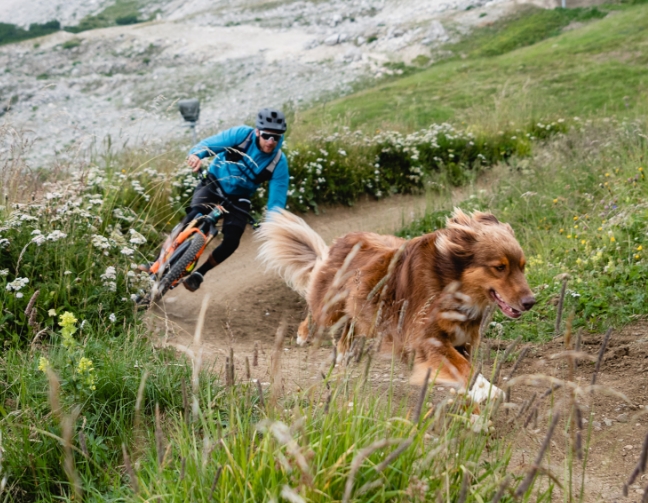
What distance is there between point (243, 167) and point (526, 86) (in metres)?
13.3

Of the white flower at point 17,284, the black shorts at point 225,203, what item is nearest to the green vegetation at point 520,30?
the black shorts at point 225,203

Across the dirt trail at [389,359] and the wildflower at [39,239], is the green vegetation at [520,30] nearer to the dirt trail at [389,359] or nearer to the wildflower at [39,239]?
the dirt trail at [389,359]

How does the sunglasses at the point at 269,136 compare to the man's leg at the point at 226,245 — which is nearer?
the sunglasses at the point at 269,136

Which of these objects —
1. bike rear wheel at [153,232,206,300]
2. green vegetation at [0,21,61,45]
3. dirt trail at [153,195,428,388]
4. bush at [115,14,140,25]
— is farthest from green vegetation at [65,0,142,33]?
bike rear wheel at [153,232,206,300]

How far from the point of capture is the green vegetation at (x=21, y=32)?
4231 cm

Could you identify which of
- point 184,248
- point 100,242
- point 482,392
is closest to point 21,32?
point 184,248

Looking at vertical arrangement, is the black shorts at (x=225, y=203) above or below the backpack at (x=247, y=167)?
below

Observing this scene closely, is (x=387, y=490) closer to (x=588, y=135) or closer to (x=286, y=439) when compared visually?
(x=286, y=439)

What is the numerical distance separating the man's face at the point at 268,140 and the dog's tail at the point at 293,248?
0.90 meters

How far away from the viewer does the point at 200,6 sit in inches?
2004

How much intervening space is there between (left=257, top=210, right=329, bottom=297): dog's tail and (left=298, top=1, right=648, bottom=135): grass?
6638mm

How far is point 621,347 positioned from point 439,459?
294 cm

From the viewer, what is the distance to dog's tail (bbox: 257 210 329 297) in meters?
6.14

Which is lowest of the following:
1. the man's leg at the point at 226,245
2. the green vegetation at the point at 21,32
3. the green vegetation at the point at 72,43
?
the man's leg at the point at 226,245
